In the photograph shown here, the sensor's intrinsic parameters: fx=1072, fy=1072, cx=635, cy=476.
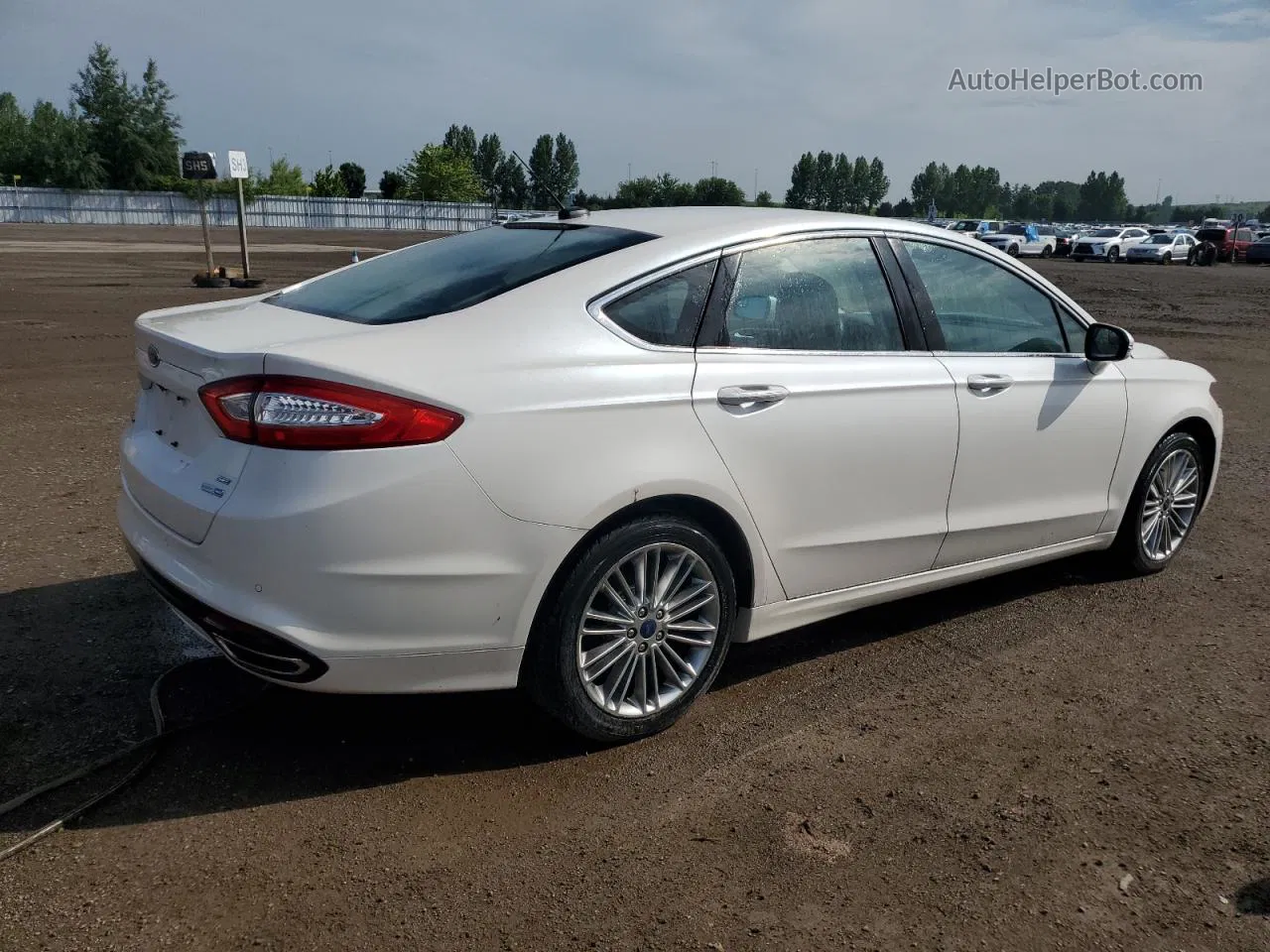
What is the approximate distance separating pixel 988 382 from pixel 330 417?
261 centimetres

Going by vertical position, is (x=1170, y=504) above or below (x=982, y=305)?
below

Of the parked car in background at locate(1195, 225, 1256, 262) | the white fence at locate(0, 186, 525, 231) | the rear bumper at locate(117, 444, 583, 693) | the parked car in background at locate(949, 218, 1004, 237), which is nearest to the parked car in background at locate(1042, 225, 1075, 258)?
the parked car in background at locate(949, 218, 1004, 237)

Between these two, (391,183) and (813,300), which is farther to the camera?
(391,183)

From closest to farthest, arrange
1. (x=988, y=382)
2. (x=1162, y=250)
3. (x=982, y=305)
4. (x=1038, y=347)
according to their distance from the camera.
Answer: (x=988, y=382) < (x=982, y=305) < (x=1038, y=347) < (x=1162, y=250)

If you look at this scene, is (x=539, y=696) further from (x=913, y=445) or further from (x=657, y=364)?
(x=913, y=445)

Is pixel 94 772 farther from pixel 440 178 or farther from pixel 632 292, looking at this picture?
pixel 440 178

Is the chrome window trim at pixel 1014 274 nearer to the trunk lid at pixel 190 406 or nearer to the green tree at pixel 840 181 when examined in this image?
the trunk lid at pixel 190 406

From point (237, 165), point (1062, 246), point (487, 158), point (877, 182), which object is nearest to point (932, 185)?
point (877, 182)

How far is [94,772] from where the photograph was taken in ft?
10.4

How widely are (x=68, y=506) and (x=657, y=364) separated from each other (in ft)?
13.2

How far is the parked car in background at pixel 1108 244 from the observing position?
4822 cm

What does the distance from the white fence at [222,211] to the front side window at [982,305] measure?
64.5m

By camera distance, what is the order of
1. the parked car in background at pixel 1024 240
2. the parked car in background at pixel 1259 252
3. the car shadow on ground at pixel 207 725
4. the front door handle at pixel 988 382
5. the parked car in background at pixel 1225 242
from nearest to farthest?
the car shadow on ground at pixel 207 725 → the front door handle at pixel 988 382 → the parked car in background at pixel 1259 252 → the parked car in background at pixel 1024 240 → the parked car in background at pixel 1225 242

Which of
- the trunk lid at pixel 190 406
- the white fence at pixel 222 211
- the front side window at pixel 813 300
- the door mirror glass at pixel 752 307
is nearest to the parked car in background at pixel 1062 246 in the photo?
the white fence at pixel 222 211
